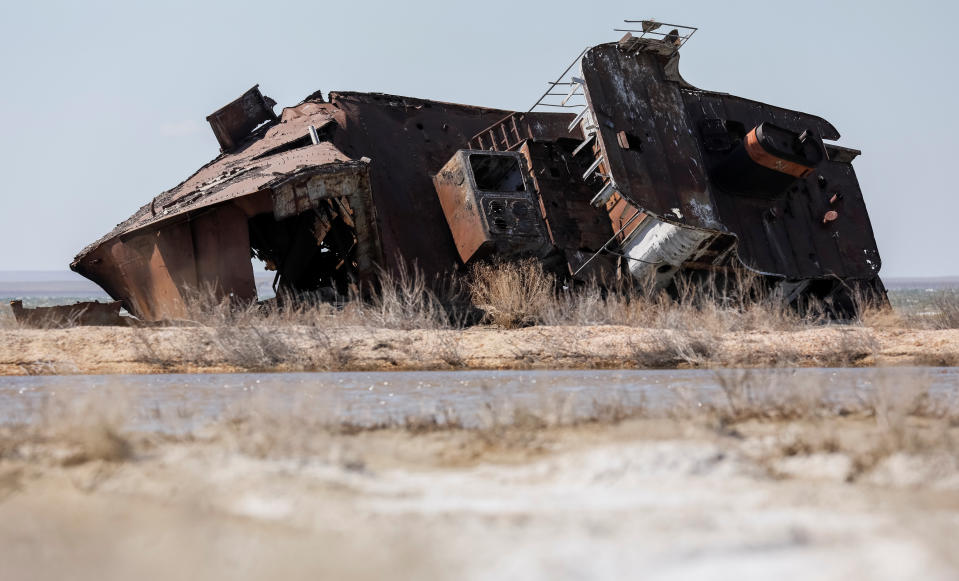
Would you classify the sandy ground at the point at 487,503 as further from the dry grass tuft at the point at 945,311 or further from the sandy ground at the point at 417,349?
the dry grass tuft at the point at 945,311

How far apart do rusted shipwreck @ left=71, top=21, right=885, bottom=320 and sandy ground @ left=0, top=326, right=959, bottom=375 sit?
1.97 m

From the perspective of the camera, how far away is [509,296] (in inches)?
492

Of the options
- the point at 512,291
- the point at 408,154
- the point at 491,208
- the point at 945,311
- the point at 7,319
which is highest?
the point at 408,154

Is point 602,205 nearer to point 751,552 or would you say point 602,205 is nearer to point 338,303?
point 338,303

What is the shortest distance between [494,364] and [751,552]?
7946 mm

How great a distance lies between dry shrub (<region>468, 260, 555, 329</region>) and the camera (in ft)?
40.6

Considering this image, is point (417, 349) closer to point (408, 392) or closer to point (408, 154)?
point (408, 392)

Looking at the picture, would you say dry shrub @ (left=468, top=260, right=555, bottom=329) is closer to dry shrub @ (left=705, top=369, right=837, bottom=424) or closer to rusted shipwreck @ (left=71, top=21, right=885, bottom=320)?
rusted shipwreck @ (left=71, top=21, right=885, bottom=320)

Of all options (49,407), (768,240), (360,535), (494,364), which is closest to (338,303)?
(494,364)

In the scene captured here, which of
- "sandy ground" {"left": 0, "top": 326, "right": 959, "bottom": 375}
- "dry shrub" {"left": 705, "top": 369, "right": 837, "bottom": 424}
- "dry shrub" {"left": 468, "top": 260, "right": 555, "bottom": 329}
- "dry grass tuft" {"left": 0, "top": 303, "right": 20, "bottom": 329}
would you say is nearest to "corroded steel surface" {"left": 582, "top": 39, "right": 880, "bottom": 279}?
"dry shrub" {"left": 468, "top": 260, "right": 555, "bottom": 329}

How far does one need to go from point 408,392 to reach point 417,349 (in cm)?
375

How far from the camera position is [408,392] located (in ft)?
21.6

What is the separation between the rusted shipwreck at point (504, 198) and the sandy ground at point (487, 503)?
29.8ft

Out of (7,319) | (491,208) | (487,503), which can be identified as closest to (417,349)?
(491,208)
